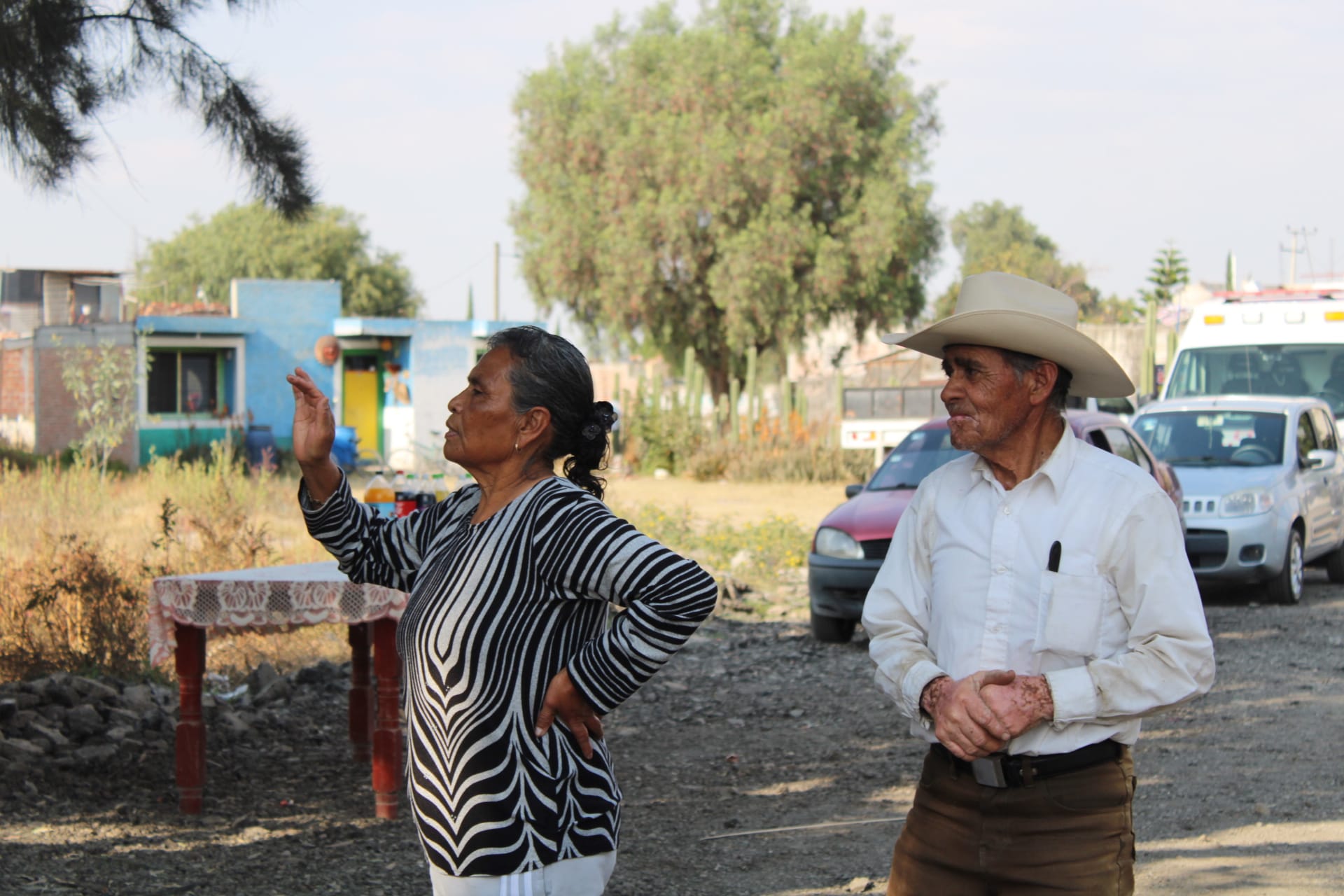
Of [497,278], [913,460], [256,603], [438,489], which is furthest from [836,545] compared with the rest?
[497,278]

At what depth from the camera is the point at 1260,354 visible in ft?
48.6

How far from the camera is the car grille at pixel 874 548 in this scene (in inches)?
383

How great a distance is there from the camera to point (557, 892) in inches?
103

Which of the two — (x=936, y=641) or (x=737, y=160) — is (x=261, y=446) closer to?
(x=737, y=160)

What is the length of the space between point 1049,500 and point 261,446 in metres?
29.1

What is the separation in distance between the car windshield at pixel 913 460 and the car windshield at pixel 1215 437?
3158 mm

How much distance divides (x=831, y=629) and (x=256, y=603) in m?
5.45

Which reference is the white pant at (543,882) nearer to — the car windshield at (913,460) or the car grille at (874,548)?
the car grille at (874,548)

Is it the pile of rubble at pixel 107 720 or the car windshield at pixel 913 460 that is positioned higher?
the car windshield at pixel 913 460

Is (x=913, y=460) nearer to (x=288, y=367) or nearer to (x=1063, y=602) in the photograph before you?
(x=1063, y=602)

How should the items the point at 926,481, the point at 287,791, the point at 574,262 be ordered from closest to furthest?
the point at 926,481
the point at 287,791
the point at 574,262

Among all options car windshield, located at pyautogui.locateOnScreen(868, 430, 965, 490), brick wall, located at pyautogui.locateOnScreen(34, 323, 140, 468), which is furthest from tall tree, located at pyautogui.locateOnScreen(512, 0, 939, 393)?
car windshield, located at pyautogui.locateOnScreen(868, 430, 965, 490)

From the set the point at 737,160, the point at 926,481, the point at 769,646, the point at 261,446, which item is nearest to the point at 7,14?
the point at 926,481

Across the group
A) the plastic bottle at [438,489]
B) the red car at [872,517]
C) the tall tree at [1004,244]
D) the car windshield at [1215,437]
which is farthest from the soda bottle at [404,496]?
the tall tree at [1004,244]
